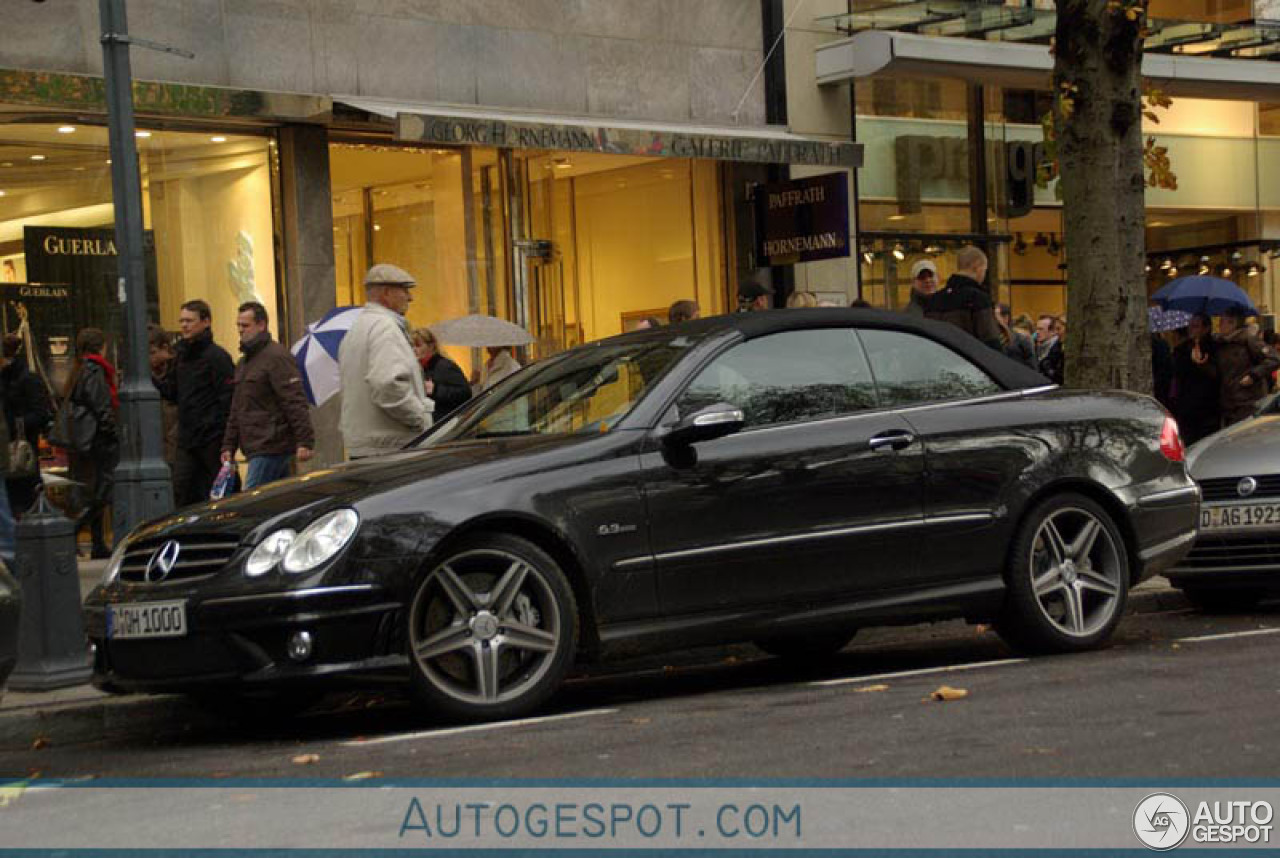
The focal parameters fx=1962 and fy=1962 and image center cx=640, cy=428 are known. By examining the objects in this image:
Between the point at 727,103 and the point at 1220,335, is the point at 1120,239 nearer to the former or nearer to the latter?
the point at 1220,335

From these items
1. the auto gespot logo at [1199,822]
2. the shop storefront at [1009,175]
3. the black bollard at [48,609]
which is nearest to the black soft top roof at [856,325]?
the black bollard at [48,609]

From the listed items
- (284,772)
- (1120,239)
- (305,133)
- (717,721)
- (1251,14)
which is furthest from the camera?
(1251,14)

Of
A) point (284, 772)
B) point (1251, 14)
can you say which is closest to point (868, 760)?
point (284, 772)

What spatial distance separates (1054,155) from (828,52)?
16.6ft

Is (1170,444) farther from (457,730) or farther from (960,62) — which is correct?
(960,62)

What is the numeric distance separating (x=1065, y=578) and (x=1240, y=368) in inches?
284

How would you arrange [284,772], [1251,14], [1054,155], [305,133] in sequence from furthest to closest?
[1251,14]
[305,133]
[1054,155]
[284,772]

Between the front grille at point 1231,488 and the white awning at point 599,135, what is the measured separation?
7.29m

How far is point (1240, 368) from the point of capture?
1541cm

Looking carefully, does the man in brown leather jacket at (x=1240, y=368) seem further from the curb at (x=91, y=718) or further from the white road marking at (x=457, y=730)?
the curb at (x=91, y=718)

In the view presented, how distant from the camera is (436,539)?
7.27 m

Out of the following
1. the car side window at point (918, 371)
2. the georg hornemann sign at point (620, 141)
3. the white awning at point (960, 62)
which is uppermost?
the white awning at point (960, 62)

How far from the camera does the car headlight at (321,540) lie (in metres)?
7.16

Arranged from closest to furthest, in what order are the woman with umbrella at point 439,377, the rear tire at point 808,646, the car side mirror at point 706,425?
the car side mirror at point 706,425 → the rear tire at point 808,646 → the woman with umbrella at point 439,377
